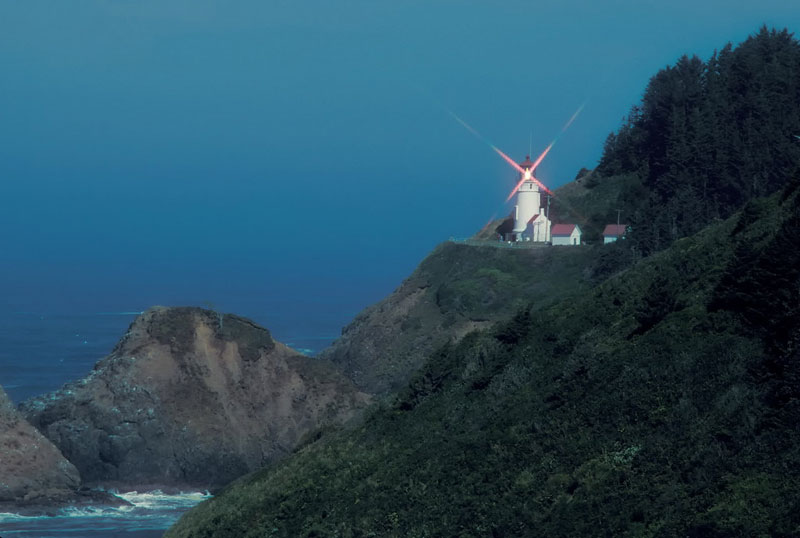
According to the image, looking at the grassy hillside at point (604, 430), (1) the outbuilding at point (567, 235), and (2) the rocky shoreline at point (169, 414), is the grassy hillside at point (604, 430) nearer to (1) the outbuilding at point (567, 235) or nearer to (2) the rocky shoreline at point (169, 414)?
(2) the rocky shoreline at point (169, 414)

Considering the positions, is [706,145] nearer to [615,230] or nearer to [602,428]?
[615,230]

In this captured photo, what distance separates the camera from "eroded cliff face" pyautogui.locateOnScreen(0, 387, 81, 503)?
2571 inches

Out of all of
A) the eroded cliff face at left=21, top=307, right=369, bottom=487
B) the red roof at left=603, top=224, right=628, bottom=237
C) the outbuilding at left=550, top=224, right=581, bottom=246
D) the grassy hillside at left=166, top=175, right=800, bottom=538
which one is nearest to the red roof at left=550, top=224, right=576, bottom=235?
the outbuilding at left=550, top=224, right=581, bottom=246

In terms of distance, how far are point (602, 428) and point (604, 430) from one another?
164 millimetres

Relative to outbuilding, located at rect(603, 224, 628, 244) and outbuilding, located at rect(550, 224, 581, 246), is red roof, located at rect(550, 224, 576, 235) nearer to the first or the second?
outbuilding, located at rect(550, 224, 581, 246)

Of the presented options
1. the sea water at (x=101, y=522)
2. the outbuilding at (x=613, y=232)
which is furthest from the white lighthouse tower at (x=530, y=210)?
the sea water at (x=101, y=522)

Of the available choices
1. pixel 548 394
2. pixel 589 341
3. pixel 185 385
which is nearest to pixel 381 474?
pixel 548 394

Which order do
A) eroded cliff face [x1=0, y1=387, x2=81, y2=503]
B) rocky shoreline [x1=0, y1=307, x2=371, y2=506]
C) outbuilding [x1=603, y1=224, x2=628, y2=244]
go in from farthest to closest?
outbuilding [x1=603, y1=224, x2=628, y2=244] < rocky shoreline [x1=0, y1=307, x2=371, y2=506] < eroded cliff face [x1=0, y1=387, x2=81, y2=503]

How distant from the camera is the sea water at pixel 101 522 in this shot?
5997cm

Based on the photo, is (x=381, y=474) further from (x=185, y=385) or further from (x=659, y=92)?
(x=659, y=92)

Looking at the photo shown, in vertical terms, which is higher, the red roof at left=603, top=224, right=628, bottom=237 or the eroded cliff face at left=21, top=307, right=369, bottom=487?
the red roof at left=603, top=224, right=628, bottom=237

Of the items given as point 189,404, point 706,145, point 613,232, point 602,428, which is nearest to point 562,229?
point 613,232

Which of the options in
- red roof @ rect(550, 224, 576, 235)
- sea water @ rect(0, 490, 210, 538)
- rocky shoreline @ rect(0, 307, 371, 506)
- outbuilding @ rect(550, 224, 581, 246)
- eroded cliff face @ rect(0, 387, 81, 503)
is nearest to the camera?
sea water @ rect(0, 490, 210, 538)

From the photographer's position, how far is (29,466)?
2635 inches
